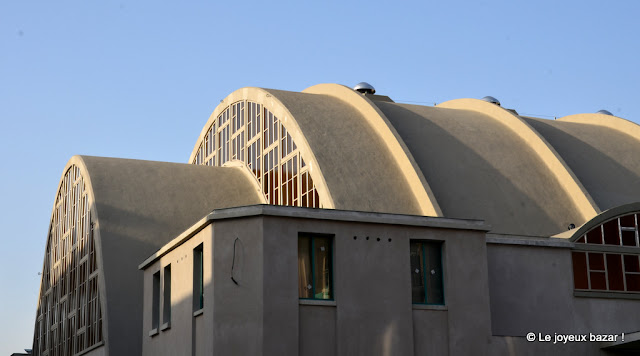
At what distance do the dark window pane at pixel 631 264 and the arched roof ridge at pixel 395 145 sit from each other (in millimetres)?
6082

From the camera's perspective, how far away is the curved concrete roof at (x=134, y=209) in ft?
110

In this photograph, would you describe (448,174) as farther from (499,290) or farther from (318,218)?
(318,218)

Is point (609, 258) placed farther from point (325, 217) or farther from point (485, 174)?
point (325, 217)

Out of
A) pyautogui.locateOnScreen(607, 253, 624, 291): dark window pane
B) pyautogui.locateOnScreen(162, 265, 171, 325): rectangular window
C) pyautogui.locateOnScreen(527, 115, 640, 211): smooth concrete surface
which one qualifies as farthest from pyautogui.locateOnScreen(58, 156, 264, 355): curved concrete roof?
pyautogui.locateOnScreen(607, 253, 624, 291): dark window pane

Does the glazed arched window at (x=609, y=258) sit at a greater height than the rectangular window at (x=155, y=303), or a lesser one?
greater

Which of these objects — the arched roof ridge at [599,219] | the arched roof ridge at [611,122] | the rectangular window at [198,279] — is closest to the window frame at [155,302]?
the rectangular window at [198,279]

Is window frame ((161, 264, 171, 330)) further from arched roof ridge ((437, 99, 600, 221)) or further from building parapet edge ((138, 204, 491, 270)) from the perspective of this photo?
arched roof ridge ((437, 99, 600, 221))

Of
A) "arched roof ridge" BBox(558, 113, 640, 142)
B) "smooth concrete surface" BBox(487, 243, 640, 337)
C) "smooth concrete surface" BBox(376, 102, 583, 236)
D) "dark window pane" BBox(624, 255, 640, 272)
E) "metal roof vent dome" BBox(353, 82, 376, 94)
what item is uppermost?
"metal roof vent dome" BBox(353, 82, 376, 94)

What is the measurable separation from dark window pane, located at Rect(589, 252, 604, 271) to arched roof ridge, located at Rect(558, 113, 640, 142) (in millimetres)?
13966

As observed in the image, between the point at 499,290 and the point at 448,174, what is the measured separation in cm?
731

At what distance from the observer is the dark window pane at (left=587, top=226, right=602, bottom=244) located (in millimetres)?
27453

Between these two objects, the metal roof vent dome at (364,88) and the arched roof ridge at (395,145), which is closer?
the arched roof ridge at (395,145)

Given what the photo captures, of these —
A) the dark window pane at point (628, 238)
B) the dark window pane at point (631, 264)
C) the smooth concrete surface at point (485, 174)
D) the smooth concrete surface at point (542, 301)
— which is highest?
the smooth concrete surface at point (485, 174)

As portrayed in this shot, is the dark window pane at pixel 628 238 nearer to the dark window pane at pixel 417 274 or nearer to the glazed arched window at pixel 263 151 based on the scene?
the dark window pane at pixel 417 274
